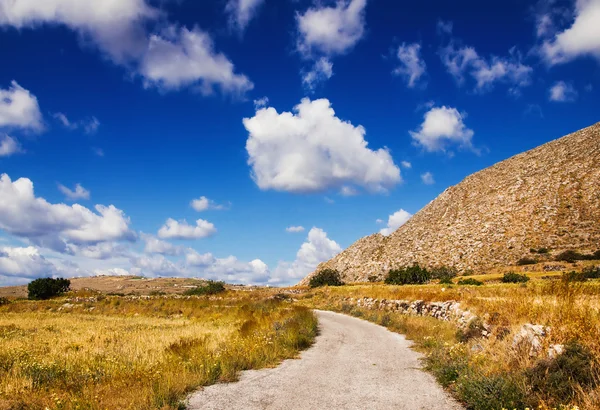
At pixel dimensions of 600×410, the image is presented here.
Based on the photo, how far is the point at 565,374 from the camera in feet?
23.9

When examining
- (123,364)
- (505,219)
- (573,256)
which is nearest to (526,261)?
(573,256)

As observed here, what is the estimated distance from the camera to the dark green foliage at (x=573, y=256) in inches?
1879

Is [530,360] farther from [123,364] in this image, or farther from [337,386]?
[123,364]

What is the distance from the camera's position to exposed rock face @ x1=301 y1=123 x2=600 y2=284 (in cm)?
6153

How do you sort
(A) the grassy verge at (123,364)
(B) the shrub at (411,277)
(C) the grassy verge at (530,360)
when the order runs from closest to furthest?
1. (C) the grassy verge at (530,360)
2. (A) the grassy verge at (123,364)
3. (B) the shrub at (411,277)

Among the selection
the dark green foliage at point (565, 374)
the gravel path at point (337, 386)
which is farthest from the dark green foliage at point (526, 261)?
the dark green foliage at point (565, 374)

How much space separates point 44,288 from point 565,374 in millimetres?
61504

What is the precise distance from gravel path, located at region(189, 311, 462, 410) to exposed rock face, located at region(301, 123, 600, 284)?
53.6m

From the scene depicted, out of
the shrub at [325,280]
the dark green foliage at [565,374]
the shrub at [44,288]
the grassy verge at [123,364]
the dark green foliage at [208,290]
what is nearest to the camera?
the dark green foliage at [565,374]

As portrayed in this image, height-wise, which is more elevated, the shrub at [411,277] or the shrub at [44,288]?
the shrub at [44,288]

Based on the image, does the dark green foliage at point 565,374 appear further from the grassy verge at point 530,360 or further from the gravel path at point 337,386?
the gravel path at point 337,386

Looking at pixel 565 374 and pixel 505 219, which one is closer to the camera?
pixel 565 374

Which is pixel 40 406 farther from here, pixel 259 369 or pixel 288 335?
pixel 288 335

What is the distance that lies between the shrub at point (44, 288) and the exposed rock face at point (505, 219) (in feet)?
177
